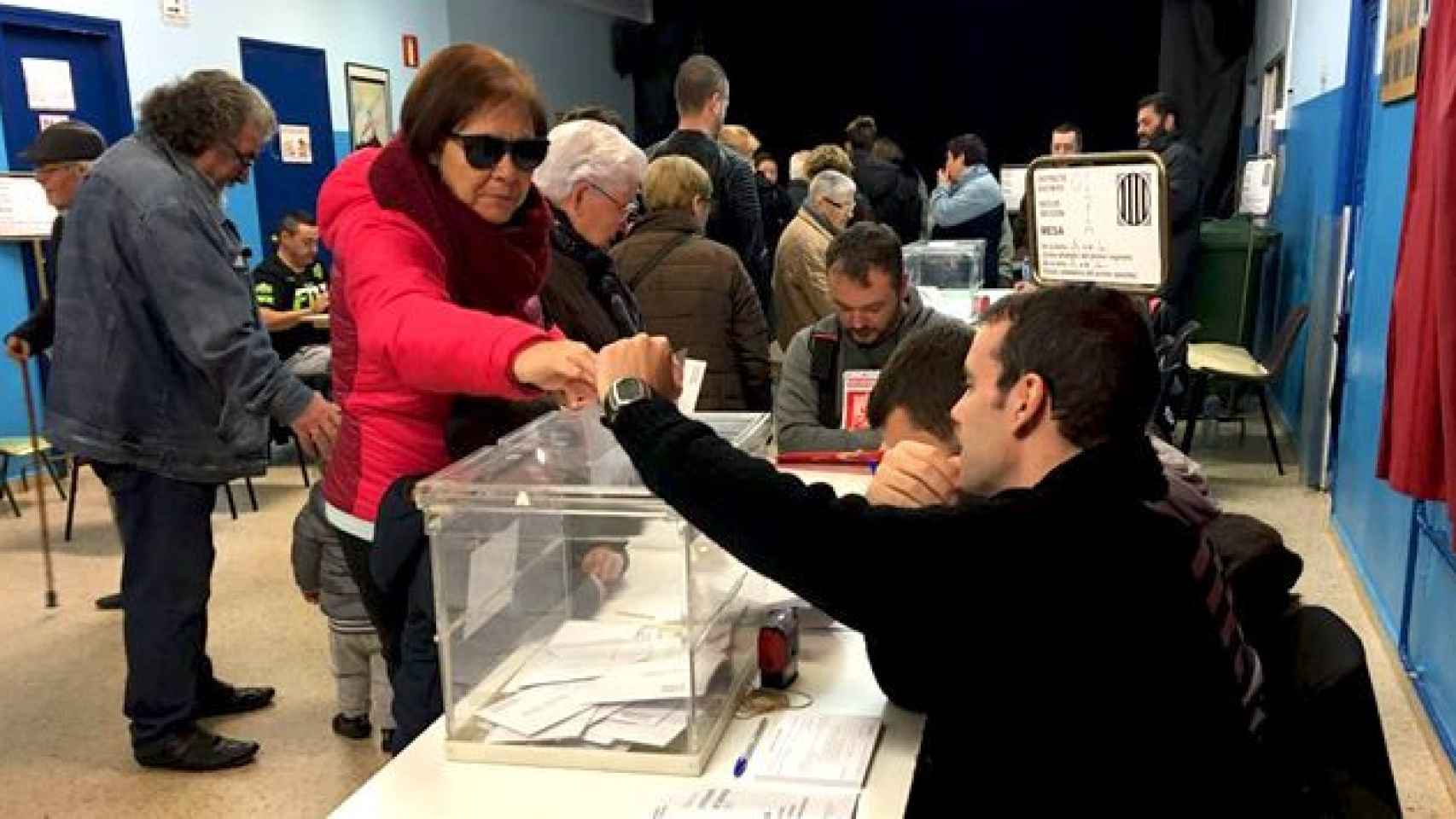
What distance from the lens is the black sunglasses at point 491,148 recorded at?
5.42 ft

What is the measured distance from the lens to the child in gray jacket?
2.86m

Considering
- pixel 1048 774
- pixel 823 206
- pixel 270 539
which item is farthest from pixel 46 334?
pixel 1048 774

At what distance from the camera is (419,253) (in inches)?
63.7

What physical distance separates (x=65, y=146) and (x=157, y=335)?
161cm

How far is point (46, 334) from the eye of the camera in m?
4.20

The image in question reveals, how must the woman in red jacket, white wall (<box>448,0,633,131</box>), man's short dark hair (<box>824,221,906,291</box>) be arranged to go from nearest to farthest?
1. the woman in red jacket
2. man's short dark hair (<box>824,221,906,291</box>)
3. white wall (<box>448,0,633,131</box>)

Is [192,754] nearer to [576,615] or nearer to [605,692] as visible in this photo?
[576,615]

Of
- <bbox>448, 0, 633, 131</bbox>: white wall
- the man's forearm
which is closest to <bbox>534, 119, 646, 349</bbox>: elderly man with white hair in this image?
the man's forearm

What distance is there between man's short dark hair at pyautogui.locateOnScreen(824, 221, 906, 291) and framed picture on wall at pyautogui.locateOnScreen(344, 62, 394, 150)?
583 centimetres

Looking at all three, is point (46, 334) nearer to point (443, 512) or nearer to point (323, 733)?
point (323, 733)

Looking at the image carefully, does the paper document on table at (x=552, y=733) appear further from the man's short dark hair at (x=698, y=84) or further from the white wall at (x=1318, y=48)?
the white wall at (x=1318, y=48)

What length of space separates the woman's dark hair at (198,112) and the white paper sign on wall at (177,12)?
424 cm

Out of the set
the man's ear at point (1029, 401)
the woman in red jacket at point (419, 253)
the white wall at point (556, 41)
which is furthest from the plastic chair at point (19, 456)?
the white wall at point (556, 41)

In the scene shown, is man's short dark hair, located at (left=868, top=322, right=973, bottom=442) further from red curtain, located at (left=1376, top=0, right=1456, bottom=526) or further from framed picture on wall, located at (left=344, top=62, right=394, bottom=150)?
framed picture on wall, located at (left=344, top=62, right=394, bottom=150)
